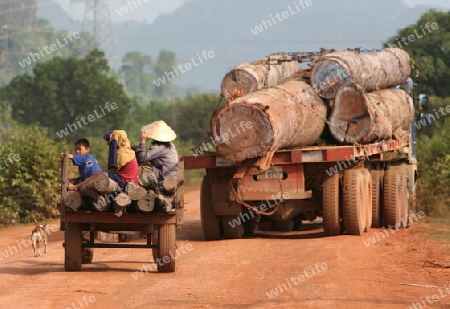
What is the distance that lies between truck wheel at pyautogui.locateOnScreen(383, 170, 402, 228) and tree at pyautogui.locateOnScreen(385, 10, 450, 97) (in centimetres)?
2687

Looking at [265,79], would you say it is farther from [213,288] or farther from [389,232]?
[213,288]

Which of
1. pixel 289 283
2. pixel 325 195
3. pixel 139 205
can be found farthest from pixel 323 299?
pixel 325 195

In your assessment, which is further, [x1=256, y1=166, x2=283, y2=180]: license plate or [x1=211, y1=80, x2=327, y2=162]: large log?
[x1=256, y1=166, x2=283, y2=180]: license plate

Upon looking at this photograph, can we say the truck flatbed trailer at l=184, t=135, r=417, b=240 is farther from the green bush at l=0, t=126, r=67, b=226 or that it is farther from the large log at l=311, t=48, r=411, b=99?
the green bush at l=0, t=126, r=67, b=226

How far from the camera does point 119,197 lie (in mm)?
11359

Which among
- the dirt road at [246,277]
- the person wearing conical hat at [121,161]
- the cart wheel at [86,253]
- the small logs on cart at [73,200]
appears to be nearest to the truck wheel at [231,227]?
the dirt road at [246,277]

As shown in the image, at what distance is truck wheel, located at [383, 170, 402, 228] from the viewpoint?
59.5 feet

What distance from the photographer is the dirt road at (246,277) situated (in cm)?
973

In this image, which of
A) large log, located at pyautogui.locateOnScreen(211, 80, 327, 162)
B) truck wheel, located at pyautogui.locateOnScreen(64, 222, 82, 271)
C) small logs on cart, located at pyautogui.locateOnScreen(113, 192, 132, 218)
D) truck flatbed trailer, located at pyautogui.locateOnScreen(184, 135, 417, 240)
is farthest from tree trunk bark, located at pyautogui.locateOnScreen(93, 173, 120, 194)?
truck flatbed trailer, located at pyautogui.locateOnScreen(184, 135, 417, 240)

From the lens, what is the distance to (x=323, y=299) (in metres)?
9.76

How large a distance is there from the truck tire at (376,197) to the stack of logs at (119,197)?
23.7ft

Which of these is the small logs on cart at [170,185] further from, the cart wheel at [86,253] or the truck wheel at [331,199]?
the truck wheel at [331,199]

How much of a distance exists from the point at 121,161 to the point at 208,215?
472cm

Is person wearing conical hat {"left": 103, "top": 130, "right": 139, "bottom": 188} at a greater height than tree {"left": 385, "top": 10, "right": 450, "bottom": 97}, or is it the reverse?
tree {"left": 385, "top": 10, "right": 450, "bottom": 97}
